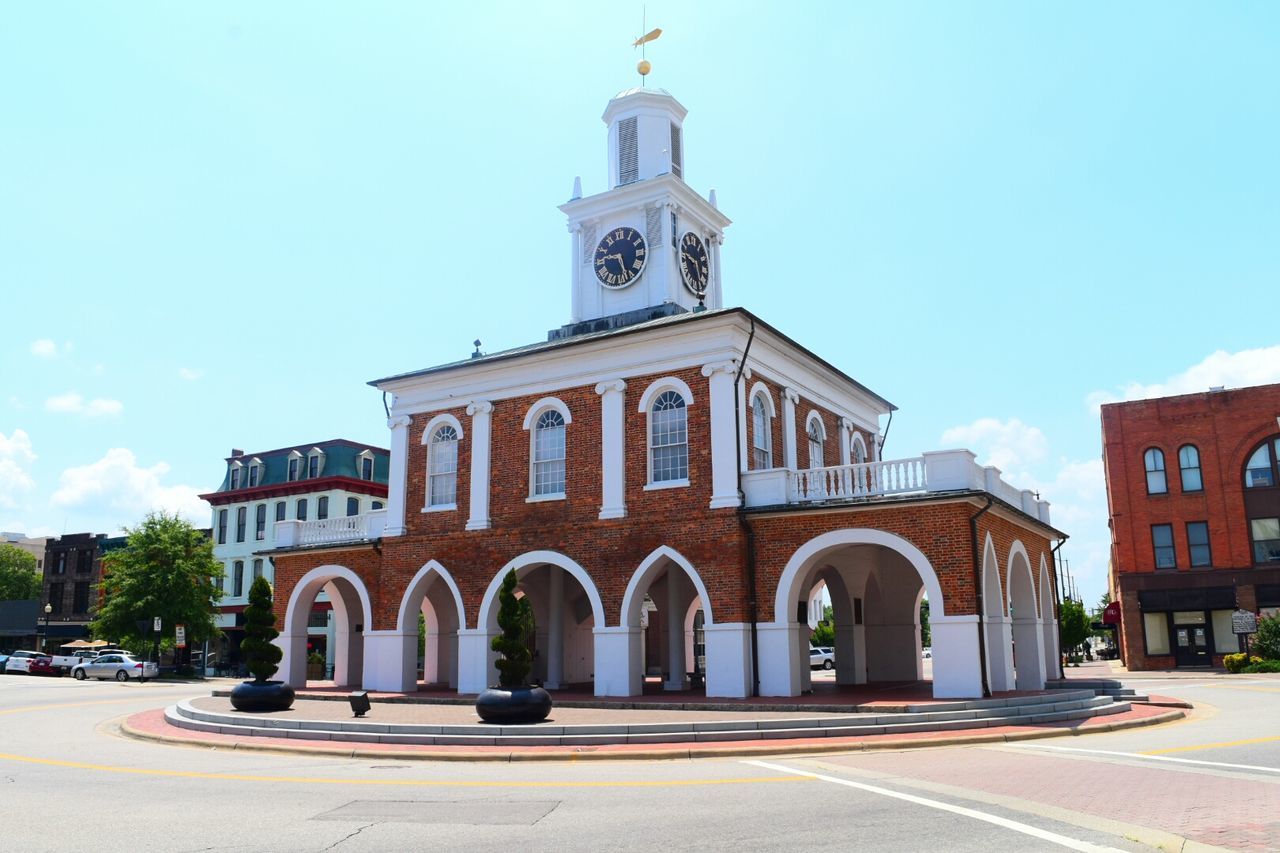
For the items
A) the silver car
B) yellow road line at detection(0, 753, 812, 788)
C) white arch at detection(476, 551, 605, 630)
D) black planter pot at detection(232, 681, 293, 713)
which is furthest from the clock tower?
the silver car

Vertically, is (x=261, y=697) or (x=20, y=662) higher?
(x=261, y=697)

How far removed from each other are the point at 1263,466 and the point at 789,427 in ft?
101

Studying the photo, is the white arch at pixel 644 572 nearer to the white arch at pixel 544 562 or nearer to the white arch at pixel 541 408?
the white arch at pixel 544 562

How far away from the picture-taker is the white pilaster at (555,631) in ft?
96.7

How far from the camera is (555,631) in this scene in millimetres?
29953

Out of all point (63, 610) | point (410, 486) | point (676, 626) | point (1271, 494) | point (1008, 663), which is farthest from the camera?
point (63, 610)

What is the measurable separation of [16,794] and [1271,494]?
48.8 m

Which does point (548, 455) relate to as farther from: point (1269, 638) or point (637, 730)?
point (1269, 638)

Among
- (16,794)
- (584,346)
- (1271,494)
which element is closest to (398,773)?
(16,794)

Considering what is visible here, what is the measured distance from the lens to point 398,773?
14562 mm

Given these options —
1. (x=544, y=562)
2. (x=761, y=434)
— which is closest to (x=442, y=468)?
(x=544, y=562)

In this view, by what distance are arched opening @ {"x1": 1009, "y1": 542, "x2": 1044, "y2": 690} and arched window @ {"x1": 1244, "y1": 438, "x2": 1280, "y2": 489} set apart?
26027 mm

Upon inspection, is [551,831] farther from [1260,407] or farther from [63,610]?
[63,610]

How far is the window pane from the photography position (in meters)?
46.8
